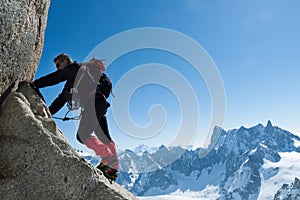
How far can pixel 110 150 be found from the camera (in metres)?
8.14

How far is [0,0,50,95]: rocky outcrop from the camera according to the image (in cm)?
725

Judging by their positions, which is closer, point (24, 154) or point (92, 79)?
point (24, 154)

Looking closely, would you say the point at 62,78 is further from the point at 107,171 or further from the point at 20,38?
the point at 107,171

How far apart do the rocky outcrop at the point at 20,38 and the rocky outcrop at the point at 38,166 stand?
0.97m

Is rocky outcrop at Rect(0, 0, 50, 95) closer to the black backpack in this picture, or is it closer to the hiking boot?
the black backpack

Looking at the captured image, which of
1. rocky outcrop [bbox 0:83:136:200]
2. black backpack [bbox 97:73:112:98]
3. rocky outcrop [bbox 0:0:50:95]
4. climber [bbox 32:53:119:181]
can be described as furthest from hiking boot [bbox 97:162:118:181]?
rocky outcrop [bbox 0:0:50:95]

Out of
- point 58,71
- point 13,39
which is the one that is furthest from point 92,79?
point 13,39

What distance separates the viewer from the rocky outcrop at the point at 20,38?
7.25m

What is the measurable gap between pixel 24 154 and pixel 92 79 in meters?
2.38

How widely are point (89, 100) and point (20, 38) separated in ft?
6.81

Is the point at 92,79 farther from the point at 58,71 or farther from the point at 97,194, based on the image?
the point at 97,194

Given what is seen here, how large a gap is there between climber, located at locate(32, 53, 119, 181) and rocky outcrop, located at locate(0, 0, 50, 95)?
0.62 m

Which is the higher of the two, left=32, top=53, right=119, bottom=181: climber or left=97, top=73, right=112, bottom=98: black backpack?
left=97, top=73, right=112, bottom=98: black backpack

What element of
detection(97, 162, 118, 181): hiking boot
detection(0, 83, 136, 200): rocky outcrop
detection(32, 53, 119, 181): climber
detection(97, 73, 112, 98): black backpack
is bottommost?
detection(0, 83, 136, 200): rocky outcrop
